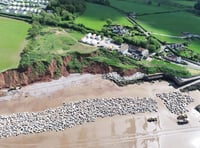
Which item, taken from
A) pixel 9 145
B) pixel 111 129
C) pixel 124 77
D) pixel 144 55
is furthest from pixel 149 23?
pixel 9 145

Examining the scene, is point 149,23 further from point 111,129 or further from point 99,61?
point 111,129

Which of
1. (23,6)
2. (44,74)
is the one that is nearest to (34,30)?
(23,6)

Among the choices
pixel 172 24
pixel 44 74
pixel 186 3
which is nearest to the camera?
pixel 44 74

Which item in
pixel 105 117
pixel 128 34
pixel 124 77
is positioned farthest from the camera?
pixel 128 34

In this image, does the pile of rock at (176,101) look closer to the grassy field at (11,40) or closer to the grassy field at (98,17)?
the grassy field at (98,17)

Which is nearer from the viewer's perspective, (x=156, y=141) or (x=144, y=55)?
(x=156, y=141)

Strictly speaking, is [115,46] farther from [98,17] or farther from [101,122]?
[101,122]

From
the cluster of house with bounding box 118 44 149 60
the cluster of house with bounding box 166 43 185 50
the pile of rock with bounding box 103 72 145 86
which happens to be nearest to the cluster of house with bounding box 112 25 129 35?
the cluster of house with bounding box 118 44 149 60
